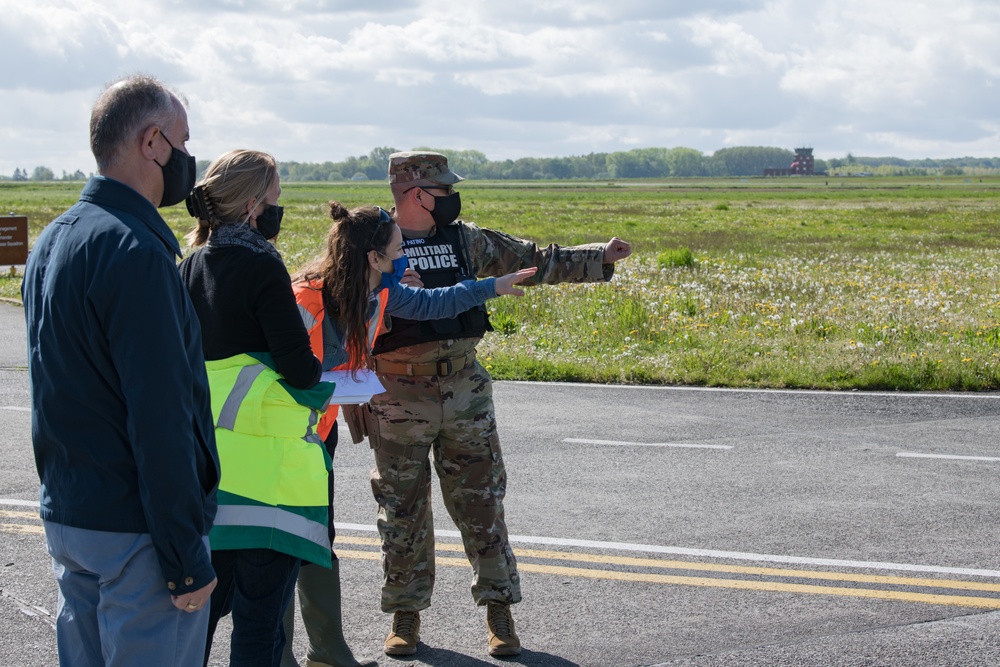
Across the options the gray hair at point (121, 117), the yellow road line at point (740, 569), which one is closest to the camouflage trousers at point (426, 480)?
the yellow road line at point (740, 569)

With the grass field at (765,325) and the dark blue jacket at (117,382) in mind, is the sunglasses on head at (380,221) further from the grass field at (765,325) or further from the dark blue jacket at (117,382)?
the grass field at (765,325)

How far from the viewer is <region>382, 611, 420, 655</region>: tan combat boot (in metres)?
4.46

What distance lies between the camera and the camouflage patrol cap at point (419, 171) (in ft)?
15.2

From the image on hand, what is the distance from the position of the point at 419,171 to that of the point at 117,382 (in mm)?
2439

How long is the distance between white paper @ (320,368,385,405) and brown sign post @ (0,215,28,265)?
2012 centimetres

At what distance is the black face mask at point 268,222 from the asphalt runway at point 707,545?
1.95 m

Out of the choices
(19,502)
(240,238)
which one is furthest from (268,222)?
(19,502)

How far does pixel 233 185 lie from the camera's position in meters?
3.24

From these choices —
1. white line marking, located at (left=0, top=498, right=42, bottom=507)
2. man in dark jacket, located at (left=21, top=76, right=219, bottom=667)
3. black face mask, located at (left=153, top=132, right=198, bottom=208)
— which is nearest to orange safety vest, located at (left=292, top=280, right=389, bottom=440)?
black face mask, located at (left=153, top=132, right=198, bottom=208)

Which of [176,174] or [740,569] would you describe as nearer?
[176,174]

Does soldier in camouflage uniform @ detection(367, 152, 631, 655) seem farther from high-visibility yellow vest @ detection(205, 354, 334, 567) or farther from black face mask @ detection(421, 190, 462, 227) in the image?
high-visibility yellow vest @ detection(205, 354, 334, 567)

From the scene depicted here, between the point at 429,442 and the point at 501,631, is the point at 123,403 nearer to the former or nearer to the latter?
the point at 429,442

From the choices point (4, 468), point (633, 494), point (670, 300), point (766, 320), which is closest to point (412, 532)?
point (633, 494)

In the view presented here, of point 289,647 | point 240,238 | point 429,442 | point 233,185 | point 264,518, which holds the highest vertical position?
point 233,185
